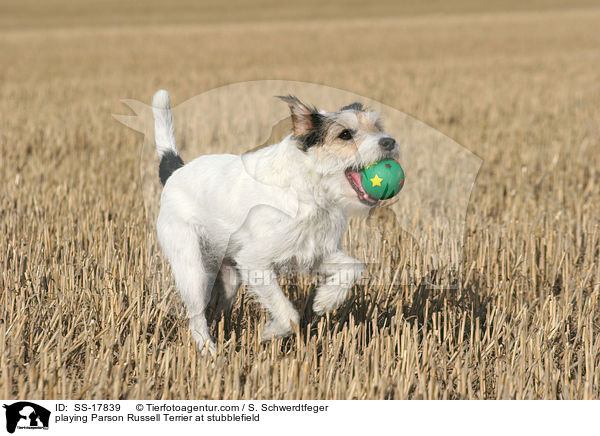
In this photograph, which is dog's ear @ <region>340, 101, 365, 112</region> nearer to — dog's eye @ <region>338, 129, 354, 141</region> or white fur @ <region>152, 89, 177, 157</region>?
dog's eye @ <region>338, 129, 354, 141</region>

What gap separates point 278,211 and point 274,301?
44 centimetres

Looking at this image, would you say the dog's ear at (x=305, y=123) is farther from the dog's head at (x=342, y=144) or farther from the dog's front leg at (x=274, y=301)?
the dog's front leg at (x=274, y=301)

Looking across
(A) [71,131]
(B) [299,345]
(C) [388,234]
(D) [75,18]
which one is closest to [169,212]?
(B) [299,345]

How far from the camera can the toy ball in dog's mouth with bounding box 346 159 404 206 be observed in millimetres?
2807

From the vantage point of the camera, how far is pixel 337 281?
303 centimetres

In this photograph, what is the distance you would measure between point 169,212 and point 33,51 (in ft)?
79.3

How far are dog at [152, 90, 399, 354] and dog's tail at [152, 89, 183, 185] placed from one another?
0.44 feet

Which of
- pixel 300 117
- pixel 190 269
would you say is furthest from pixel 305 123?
pixel 190 269

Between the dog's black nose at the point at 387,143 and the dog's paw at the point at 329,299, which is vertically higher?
the dog's black nose at the point at 387,143

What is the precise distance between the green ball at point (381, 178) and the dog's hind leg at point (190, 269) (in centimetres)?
95

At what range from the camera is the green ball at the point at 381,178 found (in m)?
2.80
